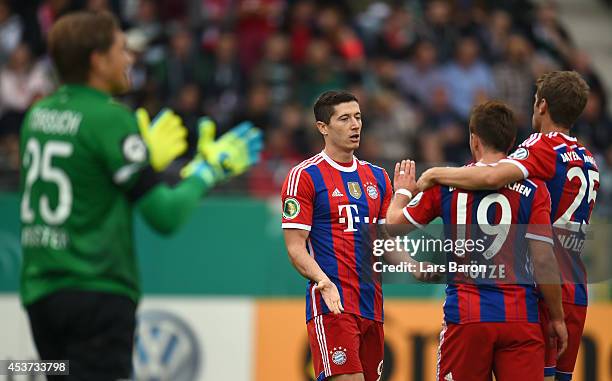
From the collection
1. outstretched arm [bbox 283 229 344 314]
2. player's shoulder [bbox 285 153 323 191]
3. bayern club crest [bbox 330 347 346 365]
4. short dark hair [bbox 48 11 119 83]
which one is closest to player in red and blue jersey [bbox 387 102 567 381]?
outstretched arm [bbox 283 229 344 314]

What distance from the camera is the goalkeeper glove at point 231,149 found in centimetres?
489

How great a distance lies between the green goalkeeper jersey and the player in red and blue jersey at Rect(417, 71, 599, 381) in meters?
1.97

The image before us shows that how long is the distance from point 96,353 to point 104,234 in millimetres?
509

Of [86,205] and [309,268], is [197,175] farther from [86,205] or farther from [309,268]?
[309,268]

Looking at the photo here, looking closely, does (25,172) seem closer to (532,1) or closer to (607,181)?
(607,181)

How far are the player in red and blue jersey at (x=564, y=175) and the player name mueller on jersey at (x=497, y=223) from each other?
0.12 meters

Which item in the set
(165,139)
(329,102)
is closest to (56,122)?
(165,139)

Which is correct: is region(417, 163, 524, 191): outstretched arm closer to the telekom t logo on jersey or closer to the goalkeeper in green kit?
the telekom t logo on jersey

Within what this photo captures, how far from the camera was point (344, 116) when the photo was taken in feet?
22.6

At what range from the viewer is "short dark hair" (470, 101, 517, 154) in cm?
581

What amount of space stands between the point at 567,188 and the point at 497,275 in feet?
2.13

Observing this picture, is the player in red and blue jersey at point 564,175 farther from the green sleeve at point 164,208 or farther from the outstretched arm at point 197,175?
the green sleeve at point 164,208

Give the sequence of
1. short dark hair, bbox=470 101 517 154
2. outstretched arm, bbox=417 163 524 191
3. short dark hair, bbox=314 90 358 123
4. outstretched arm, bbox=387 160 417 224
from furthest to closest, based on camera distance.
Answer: short dark hair, bbox=314 90 358 123 < outstretched arm, bbox=387 160 417 224 < short dark hair, bbox=470 101 517 154 < outstretched arm, bbox=417 163 524 191

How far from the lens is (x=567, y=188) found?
234 inches
